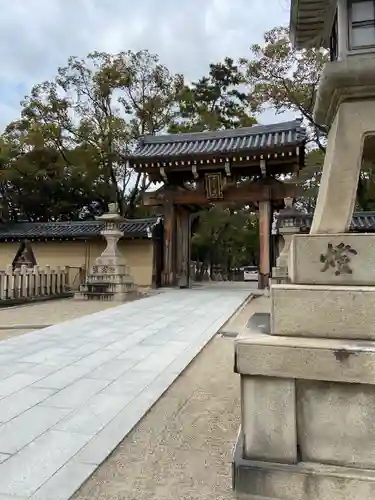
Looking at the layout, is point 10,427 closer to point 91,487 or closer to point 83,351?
point 91,487

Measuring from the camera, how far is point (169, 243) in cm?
1650

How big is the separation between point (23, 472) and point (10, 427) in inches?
28.7

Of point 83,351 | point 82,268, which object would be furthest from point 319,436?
point 82,268

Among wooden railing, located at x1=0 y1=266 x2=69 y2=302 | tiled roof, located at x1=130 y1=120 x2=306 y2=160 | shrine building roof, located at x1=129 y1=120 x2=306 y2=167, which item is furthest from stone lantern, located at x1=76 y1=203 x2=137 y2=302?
tiled roof, located at x1=130 y1=120 x2=306 y2=160

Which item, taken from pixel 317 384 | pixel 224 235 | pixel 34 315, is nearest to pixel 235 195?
pixel 34 315

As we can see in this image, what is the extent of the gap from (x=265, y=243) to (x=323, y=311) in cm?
1334

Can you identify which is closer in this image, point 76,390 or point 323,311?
point 323,311

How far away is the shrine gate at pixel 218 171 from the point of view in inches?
595

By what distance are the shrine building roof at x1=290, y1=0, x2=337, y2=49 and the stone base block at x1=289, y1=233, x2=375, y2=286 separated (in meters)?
1.51

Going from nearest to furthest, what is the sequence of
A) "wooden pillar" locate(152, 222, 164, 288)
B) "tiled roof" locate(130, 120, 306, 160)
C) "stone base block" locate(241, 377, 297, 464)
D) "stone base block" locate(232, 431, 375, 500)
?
"stone base block" locate(232, 431, 375, 500), "stone base block" locate(241, 377, 297, 464), "tiled roof" locate(130, 120, 306, 160), "wooden pillar" locate(152, 222, 164, 288)

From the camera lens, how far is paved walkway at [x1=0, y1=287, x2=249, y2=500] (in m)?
2.43

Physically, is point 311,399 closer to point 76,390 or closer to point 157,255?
point 76,390

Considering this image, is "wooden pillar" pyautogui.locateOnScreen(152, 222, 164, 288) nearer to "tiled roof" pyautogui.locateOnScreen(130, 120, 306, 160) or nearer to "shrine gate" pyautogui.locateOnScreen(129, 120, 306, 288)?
"shrine gate" pyautogui.locateOnScreen(129, 120, 306, 288)

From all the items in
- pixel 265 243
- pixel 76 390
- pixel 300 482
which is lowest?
pixel 76 390
